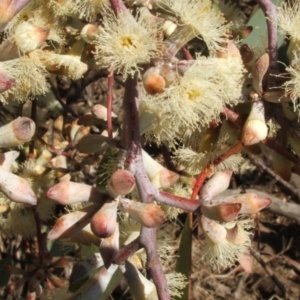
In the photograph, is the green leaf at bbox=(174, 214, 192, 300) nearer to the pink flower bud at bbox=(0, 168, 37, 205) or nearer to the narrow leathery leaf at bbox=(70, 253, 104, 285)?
the narrow leathery leaf at bbox=(70, 253, 104, 285)

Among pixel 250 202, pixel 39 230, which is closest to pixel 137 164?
pixel 250 202

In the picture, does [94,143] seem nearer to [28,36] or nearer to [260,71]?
[28,36]

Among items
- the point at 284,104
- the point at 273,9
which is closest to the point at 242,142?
the point at 284,104

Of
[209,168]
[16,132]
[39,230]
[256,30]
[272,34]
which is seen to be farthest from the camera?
[256,30]

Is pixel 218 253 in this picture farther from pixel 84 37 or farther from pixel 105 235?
pixel 84 37

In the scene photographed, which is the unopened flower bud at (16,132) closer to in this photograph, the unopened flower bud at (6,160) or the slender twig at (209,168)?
the unopened flower bud at (6,160)

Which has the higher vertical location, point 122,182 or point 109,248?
point 122,182

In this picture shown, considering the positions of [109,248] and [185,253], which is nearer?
[109,248]

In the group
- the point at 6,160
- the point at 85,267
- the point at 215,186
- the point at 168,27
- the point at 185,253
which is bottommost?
the point at 185,253

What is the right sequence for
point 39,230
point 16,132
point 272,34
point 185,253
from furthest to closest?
point 39,230 < point 185,253 < point 272,34 < point 16,132

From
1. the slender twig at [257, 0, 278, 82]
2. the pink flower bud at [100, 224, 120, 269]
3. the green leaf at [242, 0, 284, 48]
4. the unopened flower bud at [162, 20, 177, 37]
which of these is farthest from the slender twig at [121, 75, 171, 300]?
the green leaf at [242, 0, 284, 48]
